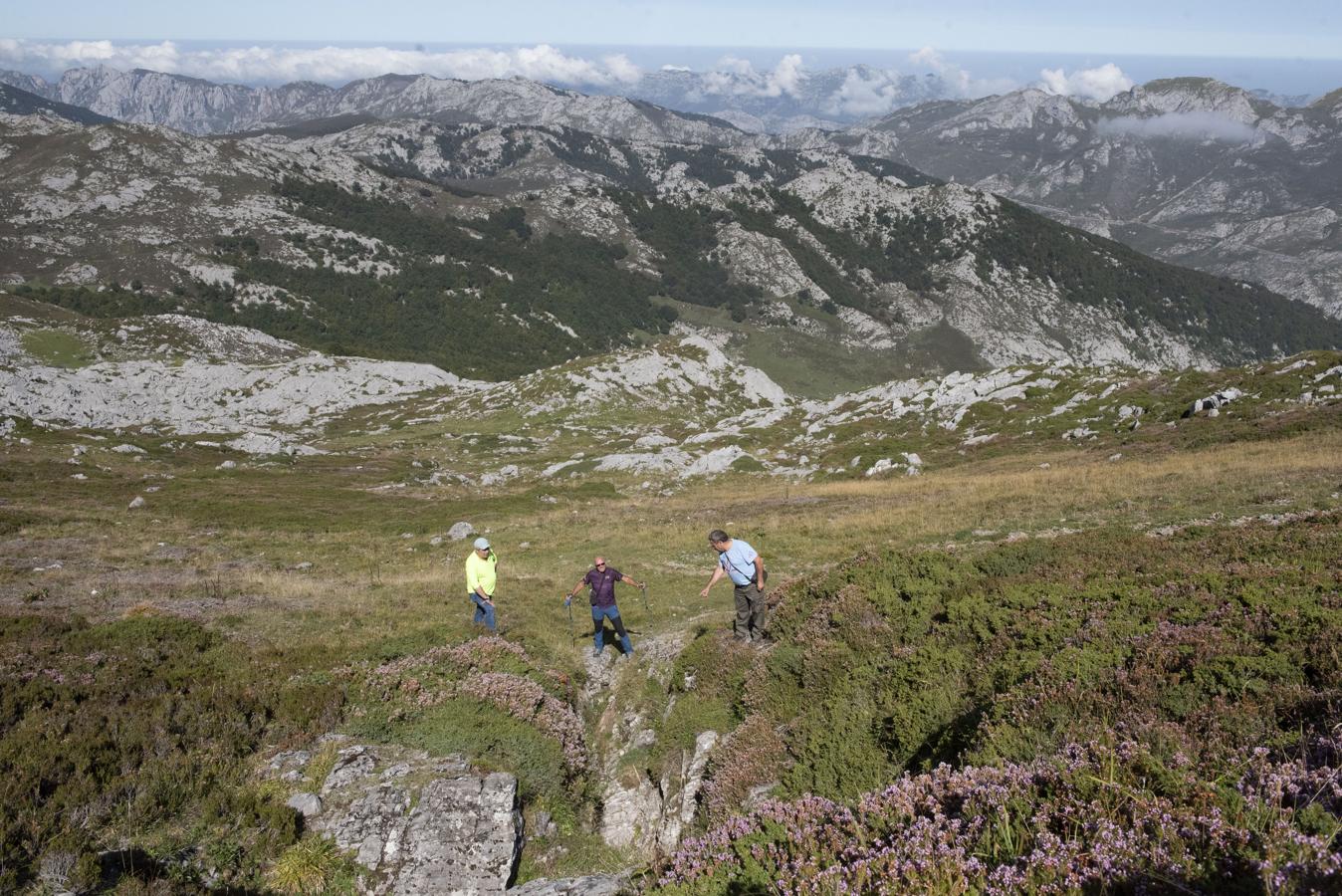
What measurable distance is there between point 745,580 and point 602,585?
4701 mm

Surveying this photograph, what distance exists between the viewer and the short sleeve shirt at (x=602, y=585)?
58.9 feet

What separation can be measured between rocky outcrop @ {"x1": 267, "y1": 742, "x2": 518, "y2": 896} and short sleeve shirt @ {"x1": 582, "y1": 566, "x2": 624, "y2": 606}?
661 centimetres

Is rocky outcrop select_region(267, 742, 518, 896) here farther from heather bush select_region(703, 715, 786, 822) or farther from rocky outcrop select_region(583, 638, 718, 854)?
heather bush select_region(703, 715, 786, 822)

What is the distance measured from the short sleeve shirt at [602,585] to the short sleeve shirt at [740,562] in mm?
4091

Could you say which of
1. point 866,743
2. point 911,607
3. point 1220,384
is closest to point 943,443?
point 1220,384

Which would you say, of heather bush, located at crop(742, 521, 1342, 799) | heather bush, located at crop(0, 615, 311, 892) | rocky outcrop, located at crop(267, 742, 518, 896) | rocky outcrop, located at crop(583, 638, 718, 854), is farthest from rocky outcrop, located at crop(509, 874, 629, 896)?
→ heather bush, located at crop(0, 615, 311, 892)

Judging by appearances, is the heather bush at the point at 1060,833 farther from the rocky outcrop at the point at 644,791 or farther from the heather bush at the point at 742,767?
the rocky outcrop at the point at 644,791

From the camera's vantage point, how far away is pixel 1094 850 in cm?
513

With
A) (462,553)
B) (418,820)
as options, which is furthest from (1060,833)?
(462,553)

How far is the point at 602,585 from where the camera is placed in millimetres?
17938

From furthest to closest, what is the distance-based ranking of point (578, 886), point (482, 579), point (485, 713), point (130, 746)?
point (482, 579), point (485, 713), point (130, 746), point (578, 886)

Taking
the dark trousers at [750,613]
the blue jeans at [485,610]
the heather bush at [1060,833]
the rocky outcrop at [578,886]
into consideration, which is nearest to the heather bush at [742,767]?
the rocky outcrop at [578,886]

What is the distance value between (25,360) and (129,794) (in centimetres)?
15193

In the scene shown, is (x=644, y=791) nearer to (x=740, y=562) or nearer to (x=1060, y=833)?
(x=740, y=562)
